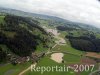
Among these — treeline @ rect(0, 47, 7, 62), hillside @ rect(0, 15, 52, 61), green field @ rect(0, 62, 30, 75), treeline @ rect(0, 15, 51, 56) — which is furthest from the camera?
treeline @ rect(0, 15, 51, 56)

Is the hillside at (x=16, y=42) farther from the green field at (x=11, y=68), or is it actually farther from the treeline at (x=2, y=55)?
the green field at (x=11, y=68)

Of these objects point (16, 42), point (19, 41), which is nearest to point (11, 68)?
point (16, 42)

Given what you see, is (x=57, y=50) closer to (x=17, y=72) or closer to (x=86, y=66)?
(x=86, y=66)

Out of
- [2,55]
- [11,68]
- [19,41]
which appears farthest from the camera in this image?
[19,41]

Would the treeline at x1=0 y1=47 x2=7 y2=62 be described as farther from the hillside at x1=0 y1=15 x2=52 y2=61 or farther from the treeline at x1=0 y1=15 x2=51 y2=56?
the treeline at x1=0 y1=15 x2=51 y2=56

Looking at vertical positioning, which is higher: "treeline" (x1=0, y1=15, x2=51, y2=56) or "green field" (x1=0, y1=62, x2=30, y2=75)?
"treeline" (x1=0, y1=15, x2=51, y2=56)

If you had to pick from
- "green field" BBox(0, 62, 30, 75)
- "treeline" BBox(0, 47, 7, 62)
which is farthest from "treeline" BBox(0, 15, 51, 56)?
"green field" BBox(0, 62, 30, 75)

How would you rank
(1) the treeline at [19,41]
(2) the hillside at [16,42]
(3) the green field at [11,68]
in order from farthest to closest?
(1) the treeline at [19,41], (2) the hillside at [16,42], (3) the green field at [11,68]

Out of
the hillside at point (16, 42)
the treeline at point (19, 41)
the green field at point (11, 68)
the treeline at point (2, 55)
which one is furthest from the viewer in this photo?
the treeline at point (19, 41)

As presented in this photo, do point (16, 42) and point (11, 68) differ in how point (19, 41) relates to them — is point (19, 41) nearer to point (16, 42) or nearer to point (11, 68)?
point (16, 42)

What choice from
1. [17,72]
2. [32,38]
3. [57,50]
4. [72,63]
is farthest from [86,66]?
[32,38]

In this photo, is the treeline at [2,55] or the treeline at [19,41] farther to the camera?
the treeline at [19,41]

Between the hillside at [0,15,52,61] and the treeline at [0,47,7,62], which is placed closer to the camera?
the treeline at [0,47,7,62]

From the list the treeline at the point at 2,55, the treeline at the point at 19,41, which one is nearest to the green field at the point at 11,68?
the treeline at the point at 2,55
